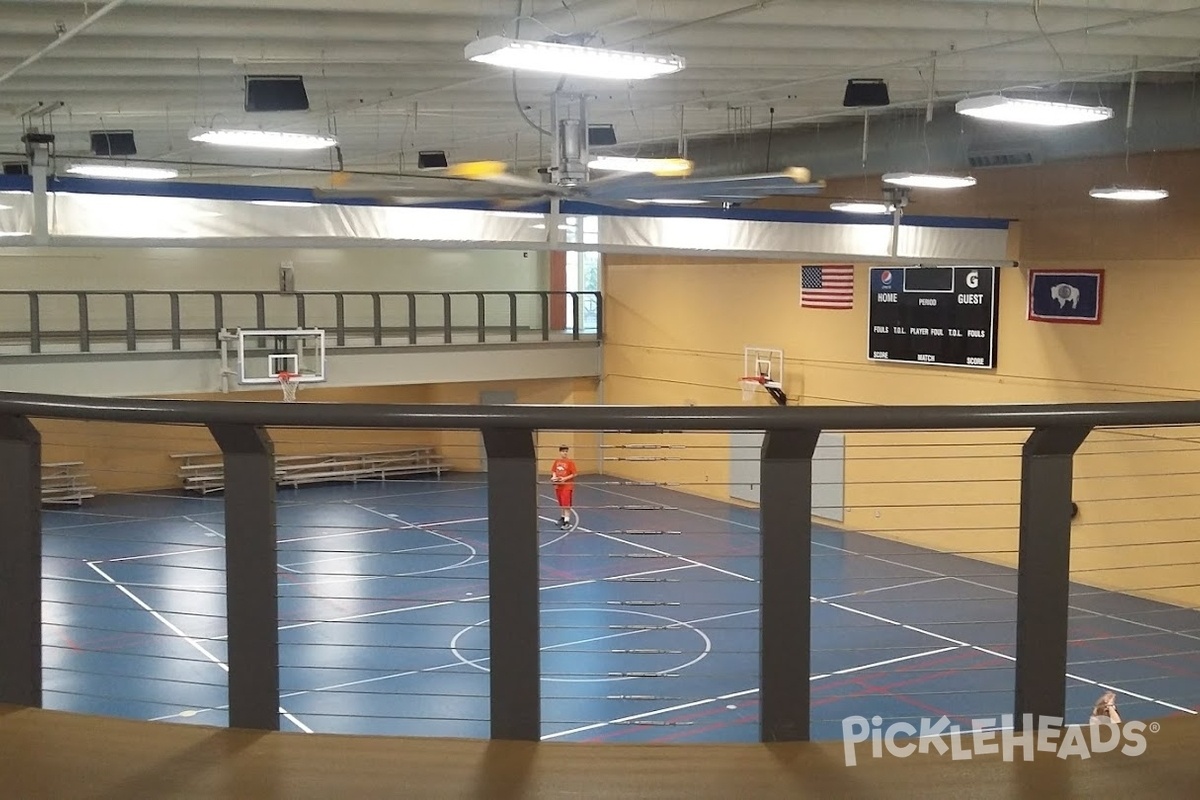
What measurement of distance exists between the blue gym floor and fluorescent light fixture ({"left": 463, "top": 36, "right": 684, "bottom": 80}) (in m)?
2.81

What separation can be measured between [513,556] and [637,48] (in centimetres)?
835

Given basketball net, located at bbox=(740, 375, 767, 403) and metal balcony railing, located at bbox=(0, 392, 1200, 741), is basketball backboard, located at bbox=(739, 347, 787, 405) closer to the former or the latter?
basketball net, located at bbox=(740, 375, 767, 403)

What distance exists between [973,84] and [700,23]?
14.1 feet

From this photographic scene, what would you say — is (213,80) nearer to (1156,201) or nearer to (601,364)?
(1156,201)

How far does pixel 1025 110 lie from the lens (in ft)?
26.2

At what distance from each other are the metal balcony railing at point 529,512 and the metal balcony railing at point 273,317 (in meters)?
16.2

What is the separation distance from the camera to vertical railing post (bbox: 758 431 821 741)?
2.52 meters

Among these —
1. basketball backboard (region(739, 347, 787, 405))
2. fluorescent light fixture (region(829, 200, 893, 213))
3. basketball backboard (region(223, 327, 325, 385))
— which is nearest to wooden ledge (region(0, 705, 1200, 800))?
fluorescent light fixture (region(829, 200, 893, 213))

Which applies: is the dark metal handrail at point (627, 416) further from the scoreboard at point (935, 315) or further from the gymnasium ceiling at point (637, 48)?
the scoreboard at point (935, 315)

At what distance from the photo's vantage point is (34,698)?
2.80 m

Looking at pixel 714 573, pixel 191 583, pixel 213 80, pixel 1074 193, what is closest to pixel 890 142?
pixel 1074 193

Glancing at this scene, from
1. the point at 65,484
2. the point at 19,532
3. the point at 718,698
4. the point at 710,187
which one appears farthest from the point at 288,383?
the point at 19,532

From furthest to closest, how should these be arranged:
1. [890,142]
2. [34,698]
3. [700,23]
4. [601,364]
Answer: [601,364]
[890,142]
[700,23]
[34,698]

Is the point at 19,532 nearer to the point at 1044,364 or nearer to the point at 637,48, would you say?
the point at 637,48
